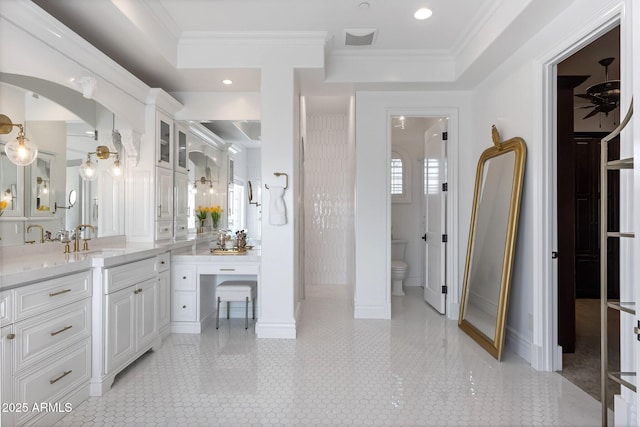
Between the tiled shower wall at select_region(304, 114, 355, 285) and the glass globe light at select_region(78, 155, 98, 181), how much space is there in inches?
138

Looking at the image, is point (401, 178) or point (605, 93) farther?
point (401, 178)

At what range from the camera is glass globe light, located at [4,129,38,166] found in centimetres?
228

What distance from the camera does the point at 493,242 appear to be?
342cm

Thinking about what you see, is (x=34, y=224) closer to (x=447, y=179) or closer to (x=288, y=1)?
(x=288, y=1)

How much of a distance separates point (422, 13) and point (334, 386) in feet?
10.0

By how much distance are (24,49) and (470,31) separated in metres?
3.41

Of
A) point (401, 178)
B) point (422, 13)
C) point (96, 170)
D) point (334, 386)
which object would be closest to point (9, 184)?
point (96, 170)

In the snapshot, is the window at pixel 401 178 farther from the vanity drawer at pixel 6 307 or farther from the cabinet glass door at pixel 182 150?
the vanity drawer at pixel 6 307

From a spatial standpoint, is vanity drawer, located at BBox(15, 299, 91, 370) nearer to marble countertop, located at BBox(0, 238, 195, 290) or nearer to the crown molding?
marble countertop, located at BBox(0, 238, 195, 290)

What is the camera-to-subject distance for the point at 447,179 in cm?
430

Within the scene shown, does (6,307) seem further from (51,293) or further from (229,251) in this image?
(229,251)

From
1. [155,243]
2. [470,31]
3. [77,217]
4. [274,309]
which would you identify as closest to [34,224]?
[77,217]

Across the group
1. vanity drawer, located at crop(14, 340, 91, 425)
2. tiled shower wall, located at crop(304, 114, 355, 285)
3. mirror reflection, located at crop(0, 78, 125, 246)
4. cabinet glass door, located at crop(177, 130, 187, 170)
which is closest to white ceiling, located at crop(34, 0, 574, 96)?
cabinet glass door, located at crop(177, 130, 187, 170)

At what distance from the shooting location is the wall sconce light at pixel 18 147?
226cm
